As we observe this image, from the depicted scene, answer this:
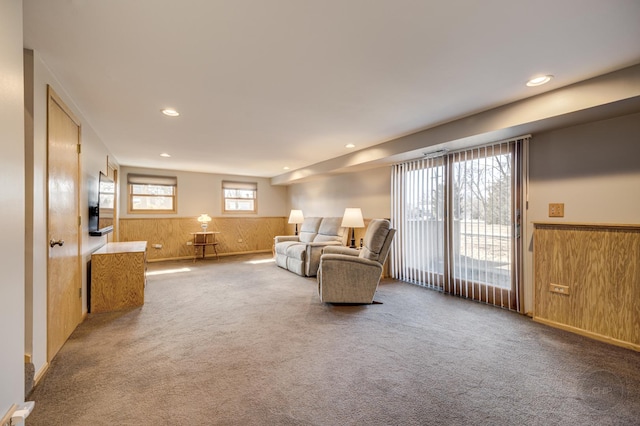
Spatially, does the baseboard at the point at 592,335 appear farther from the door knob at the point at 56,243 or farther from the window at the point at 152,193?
the window at the point at 152,193

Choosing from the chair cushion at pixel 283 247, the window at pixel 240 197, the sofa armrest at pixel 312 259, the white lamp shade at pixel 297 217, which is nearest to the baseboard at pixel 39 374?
the sofa armrest at pixel 312 259

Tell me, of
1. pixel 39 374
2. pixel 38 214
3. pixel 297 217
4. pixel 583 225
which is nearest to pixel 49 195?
pixel 38 214

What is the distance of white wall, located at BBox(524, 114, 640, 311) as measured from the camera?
2.50 meters

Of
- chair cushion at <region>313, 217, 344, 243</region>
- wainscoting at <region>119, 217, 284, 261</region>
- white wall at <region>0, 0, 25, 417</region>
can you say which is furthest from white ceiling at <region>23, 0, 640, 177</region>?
wainscoting at <region>119, 217, 284, 261</region>

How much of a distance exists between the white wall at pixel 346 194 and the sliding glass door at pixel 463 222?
37 centimetres

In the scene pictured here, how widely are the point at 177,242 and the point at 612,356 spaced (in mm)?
7433

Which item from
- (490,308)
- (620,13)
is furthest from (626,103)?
(490,308)

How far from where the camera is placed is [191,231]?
23.3 feet

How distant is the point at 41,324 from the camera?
200 centimetres

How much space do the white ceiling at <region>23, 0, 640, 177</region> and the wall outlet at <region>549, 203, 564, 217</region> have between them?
1199 millimetres

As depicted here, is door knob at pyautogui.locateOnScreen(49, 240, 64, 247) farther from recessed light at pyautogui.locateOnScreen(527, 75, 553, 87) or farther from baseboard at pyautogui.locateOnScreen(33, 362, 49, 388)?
recessed light at pyautogui.locateOnScreen(527, 75, 553, 87)

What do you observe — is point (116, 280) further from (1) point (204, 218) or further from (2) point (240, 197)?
(2) point (240, 197)

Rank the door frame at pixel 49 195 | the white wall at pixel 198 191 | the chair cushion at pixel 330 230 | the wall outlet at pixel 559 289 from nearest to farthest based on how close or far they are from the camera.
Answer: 1. the door frame at pixel 49 195
2. the wall outlet at pixel 559 289
3. the chair cushion at pixel 330 230
4. the white wall at pixel 198 191

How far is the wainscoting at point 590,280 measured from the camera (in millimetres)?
2396
